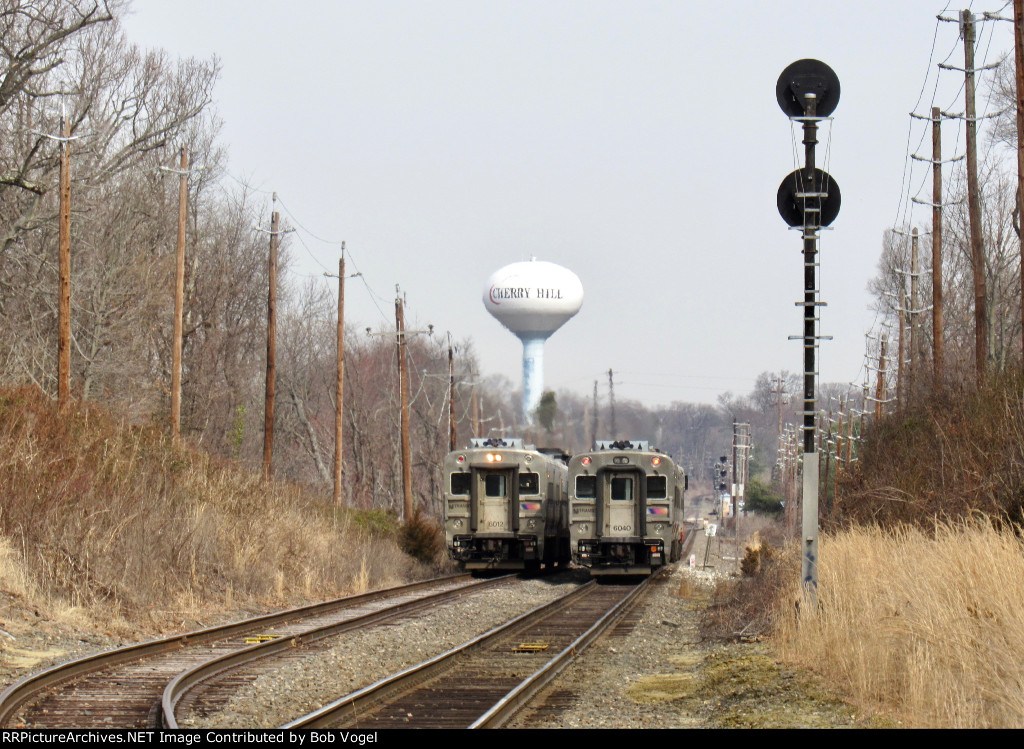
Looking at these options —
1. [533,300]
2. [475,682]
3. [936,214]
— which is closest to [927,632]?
[475,682]

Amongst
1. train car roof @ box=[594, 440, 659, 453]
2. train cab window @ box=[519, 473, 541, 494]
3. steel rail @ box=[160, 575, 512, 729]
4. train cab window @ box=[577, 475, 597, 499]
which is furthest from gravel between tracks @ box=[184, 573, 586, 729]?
Answer: train car roof @ box=[594, 440, 659, 453]

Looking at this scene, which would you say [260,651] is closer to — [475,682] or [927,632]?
[475,682]

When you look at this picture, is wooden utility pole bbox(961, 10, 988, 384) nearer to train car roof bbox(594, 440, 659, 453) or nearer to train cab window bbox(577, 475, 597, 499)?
train car roof bbox(594, 440, 659, 453)

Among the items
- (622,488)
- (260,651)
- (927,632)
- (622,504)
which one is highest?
(622,488)

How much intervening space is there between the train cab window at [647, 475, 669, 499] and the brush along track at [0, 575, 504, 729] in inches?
455

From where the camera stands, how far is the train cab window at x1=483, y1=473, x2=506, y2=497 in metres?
29.3

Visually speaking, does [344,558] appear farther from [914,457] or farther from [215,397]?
[215,397]

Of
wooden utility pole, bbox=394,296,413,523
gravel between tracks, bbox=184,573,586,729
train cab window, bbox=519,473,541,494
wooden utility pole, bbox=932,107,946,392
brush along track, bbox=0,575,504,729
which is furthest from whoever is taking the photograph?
wooden utility pole, bbox=394,296,413,523

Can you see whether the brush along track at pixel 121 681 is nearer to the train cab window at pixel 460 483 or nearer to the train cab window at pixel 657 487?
the train cab window at pixel 460 483

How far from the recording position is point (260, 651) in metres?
14.4

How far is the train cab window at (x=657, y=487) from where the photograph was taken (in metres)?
28.4

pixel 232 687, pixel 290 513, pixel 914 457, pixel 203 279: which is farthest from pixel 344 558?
pixel 203 279

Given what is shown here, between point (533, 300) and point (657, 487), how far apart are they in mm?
44220

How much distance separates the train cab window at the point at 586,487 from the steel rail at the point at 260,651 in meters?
6.08
